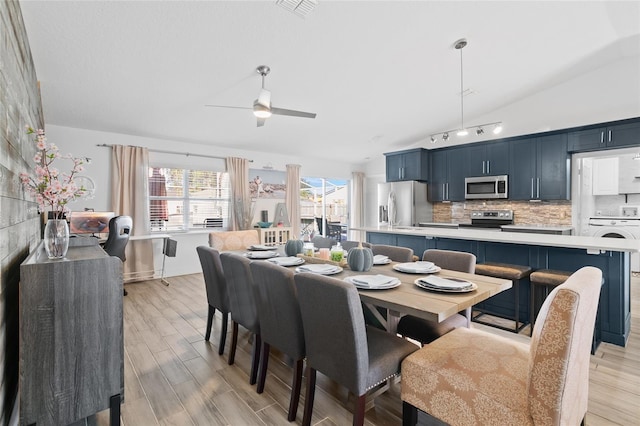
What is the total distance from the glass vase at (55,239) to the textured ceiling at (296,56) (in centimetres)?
186

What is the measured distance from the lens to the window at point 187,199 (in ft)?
17.7

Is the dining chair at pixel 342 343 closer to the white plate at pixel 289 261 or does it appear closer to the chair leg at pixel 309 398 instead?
the chair leg at pixel 309 398

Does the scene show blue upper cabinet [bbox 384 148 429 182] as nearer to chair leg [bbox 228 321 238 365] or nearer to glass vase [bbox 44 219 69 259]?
chair leg [bbox 228 321 238 365]

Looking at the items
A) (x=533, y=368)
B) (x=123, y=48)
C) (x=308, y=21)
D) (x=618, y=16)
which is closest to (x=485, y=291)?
(x=533, y=368)

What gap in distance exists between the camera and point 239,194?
5.96 metres

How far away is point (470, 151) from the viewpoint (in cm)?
601

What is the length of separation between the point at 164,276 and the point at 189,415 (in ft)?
13.0

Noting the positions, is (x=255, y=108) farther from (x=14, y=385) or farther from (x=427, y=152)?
(x=427, y=152)

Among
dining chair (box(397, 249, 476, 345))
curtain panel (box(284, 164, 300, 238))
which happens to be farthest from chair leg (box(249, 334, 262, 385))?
curtain panel (box(284, 164, 300, 238))

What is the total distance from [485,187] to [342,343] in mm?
5302

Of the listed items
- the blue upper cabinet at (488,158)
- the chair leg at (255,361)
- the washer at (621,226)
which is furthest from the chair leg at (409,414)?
the washer at (621,226)

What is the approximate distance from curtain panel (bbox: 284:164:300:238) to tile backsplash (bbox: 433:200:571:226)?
2996mm

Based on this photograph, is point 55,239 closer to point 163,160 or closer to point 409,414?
point 409,414

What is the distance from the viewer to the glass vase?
5.36 ft
